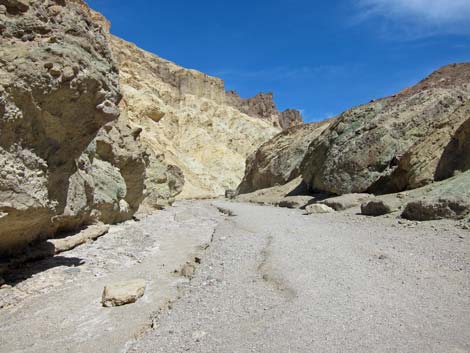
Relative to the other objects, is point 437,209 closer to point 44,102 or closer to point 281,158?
point 44,102

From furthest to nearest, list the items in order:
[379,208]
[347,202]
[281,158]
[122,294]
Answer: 1. [281,158]
2. [347,202]
3. [379,208]
4. [122,294]

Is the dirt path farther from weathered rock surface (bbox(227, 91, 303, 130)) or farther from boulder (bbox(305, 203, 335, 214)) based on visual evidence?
weathered rock surface (bbox(227, 91, 303, 130))

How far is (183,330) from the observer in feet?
15.5

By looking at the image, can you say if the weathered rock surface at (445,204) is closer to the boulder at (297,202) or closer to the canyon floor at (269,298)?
the canyon floor at (269,298)

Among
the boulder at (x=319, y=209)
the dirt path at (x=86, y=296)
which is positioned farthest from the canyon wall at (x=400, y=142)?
the dirt path at (x=86, y=296)

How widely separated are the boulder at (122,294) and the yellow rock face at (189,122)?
114 feet

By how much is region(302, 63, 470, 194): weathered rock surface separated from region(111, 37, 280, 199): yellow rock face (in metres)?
24.2

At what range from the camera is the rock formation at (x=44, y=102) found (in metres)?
6.30

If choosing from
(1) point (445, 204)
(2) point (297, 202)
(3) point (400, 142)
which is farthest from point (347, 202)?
(1) point (445, 204)

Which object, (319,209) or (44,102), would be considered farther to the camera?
(319,209)

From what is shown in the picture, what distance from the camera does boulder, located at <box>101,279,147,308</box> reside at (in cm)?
619

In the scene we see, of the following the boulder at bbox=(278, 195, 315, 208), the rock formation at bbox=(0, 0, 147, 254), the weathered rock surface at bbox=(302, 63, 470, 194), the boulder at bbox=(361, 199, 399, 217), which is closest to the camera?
the rock formation at bbox=(0, 0, 147, 254)

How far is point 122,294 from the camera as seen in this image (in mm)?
6312

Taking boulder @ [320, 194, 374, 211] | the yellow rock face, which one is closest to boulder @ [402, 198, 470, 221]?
boulder @ [320, 194, 374, 211]
